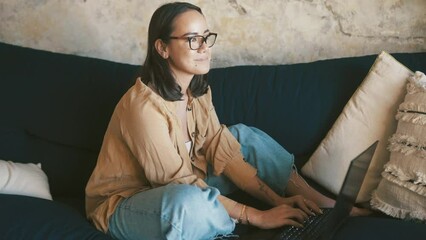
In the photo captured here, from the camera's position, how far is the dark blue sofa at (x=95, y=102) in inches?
73.2

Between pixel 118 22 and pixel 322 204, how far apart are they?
1.18 metres

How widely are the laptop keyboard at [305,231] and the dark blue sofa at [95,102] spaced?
0.30 metres

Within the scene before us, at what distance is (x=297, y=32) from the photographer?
7.06 ft

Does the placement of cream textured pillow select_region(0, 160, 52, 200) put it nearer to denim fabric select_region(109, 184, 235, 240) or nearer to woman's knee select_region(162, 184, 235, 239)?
denim fabric select_region(109, 184, 235, 240)

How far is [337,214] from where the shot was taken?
4.44 feet

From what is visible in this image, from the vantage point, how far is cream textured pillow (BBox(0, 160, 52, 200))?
1718 millimetres

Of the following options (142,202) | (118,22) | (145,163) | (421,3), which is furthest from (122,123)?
(421,3)

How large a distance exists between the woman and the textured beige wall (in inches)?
18.1

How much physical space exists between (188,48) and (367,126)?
27.0 inches

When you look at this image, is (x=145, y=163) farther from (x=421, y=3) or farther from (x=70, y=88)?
(x=421, y=3)

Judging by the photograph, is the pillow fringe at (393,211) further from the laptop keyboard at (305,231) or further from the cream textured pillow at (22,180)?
the cream textured pillow at (22,180)

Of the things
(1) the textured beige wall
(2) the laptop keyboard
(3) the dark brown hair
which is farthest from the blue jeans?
(1) the textured beige wall

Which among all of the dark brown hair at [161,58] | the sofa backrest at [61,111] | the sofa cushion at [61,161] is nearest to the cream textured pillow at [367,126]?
the dark brown hair at [161,58]

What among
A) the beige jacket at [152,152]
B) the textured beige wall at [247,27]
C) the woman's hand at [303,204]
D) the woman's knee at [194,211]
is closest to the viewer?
the woman's knee at [194,211]
